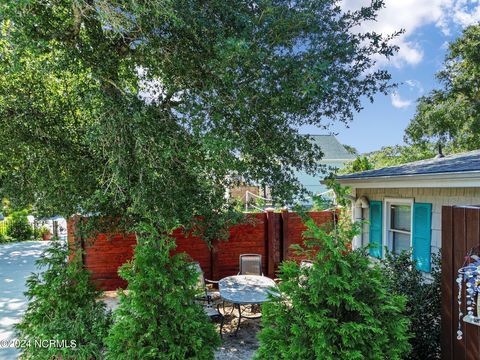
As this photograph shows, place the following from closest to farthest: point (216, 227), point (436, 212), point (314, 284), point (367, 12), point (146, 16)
→ point (314, 284), point (146, 16), point (367, 12), point (436, 212), point (216, 227)

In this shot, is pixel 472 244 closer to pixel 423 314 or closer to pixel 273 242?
pixel 423 314

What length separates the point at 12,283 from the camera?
7.84 metres

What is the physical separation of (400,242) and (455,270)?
12.4 ft

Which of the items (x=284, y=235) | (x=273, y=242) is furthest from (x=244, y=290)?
(x=284, y=235)

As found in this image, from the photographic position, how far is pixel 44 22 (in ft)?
13.3

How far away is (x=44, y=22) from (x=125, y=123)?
1573mm

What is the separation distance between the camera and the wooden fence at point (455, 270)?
110 inches

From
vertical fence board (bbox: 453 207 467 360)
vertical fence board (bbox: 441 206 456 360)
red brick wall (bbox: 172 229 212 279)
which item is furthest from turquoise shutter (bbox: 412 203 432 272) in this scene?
red brick wall (bbox: 172 229 212 279)

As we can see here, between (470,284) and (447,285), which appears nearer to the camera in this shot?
(470,284)

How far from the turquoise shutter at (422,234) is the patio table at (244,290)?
2.71m

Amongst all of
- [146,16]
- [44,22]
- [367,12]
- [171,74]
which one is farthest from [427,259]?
[44,22]

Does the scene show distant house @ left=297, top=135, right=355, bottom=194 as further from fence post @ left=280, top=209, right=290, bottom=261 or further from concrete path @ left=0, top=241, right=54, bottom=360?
concrete path @ left=0, top=241, right=54, bottom=360

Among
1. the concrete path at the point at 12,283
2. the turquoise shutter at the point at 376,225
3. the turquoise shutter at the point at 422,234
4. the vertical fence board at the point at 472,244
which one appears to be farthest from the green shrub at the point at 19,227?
the vertical fence board at the point at 472,244

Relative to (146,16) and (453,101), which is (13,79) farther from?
(453,101)
